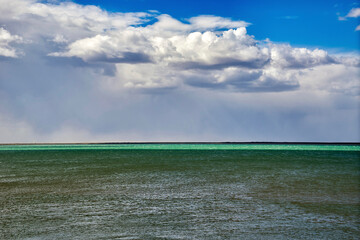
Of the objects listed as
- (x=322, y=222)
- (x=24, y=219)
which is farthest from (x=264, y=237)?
(x=24, y=219)

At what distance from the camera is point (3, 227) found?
46.8ft

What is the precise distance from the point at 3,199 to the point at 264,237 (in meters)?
14.7

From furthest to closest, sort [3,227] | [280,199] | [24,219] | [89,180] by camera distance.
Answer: [89,180] < [280,199] < [24,219] < [3,227]

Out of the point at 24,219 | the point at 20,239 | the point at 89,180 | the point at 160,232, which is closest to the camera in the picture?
the point at 20,239

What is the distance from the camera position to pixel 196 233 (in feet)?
43.5

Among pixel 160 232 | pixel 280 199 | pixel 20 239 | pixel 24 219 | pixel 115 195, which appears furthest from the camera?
pixel 115 195

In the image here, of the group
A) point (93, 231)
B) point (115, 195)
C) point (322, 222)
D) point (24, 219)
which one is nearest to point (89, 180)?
point (115, 195)

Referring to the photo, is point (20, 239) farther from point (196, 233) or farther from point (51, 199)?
point (51, 199)

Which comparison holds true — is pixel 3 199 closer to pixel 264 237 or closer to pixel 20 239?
pixel 20 239

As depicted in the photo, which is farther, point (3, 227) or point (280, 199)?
point (280, 199)

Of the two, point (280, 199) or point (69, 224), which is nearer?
point (69, 224)

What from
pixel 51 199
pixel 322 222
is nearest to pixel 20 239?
pixel 51 199

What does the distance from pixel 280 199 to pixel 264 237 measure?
306 inches

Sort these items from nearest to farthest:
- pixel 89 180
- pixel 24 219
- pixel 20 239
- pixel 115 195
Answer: pixel 20 239
pixel 24 219
pixel 115 195
pixel 89 180
